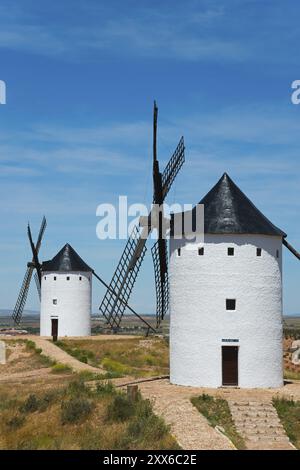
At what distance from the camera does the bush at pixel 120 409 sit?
19.1 metres

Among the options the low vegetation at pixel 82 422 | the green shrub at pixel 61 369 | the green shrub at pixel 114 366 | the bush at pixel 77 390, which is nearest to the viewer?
the low vegetation at pixel 82 422

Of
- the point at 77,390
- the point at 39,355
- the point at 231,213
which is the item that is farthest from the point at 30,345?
the point at 231,213

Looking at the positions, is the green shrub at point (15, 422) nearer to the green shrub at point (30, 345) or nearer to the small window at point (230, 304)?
the small window at point (230, 304)

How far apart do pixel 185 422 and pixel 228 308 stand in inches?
235

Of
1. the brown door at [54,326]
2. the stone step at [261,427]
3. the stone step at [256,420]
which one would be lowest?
the stone step at [261,427]

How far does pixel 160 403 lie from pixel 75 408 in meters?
2.75

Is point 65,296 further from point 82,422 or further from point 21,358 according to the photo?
point 82,422

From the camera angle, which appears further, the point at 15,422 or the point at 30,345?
the point at 30,345

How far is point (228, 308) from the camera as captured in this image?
2367 cm

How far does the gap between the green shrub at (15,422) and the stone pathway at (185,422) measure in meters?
4.08

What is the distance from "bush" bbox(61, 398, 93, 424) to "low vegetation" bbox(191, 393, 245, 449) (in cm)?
348

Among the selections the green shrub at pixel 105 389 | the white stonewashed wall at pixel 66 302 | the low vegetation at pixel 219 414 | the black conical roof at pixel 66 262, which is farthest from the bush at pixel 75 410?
the black conical roof at pixel 66 262

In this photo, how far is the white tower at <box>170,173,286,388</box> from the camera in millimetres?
23578

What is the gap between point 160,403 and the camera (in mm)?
20406
